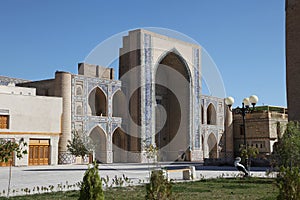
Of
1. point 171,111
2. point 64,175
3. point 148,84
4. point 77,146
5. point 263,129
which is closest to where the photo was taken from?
point 64,175

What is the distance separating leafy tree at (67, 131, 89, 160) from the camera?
85.9 ft

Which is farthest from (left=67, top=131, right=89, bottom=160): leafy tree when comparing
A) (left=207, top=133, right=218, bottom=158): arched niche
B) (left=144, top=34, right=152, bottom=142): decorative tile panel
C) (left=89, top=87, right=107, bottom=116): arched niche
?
(left=207, top=133, right=218, bottom=158): arched niche

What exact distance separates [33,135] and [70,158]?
3.07 meters

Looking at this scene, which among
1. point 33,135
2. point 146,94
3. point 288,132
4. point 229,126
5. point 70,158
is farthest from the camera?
point 229,126

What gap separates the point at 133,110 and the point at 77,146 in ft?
20.9

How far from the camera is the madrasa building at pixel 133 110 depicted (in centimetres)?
2594

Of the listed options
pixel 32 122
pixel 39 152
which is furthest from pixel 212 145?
pixel 32 122

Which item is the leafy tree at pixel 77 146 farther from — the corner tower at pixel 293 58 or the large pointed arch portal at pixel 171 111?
the corner tower at pixel 293 58

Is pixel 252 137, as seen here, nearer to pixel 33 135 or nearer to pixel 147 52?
pixel 147 52

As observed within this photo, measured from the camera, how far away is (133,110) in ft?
103

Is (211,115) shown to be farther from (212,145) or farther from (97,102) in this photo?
(97,102)

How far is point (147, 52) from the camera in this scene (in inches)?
1249

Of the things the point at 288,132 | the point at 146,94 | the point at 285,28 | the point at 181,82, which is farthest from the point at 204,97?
the point at 288,132

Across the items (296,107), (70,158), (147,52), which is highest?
(147,52)
